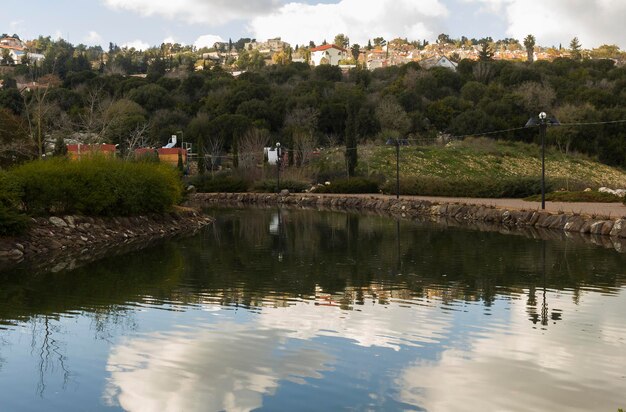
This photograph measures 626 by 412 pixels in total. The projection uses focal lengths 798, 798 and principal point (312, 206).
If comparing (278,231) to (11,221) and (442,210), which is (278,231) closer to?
(11,221)

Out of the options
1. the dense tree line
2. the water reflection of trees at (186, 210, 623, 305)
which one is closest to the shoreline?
the water reflection of trees at (186, 210, 623, 305)

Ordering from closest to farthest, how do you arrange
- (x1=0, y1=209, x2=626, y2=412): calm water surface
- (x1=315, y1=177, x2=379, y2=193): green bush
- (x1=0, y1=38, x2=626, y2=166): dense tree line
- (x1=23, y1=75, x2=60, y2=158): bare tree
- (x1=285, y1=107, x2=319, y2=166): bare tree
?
(x1=0, y1=209, x2=626, y2=412): calm water surface, (x1=23, y1=75, x2=60, y2=158): bare tree, (x1=315, y1=177, x2=379, y2=193): green bush, (x1=285, y1=107, x2=319, y2=166): bare tree, (x1=0, y1=38, x2=626, y2=166): dense tree line

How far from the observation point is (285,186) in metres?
50.9

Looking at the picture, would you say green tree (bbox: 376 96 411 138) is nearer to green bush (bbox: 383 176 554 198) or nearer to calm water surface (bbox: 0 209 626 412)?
green bush (bbox: 383 176 554 198)

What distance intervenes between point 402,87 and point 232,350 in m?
72.4

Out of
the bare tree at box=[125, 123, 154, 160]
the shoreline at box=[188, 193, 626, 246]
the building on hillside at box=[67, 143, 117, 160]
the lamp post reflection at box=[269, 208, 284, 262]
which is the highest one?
the bare tree at box=[125, 123, 154, 160]

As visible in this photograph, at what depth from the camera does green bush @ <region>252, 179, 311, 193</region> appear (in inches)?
2004

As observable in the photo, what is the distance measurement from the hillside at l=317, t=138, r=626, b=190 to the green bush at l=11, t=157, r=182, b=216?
2682 cm

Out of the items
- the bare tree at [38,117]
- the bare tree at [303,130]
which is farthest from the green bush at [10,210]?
the bare tree at [303,130]

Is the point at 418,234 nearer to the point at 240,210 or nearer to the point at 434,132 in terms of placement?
the point at 240,210

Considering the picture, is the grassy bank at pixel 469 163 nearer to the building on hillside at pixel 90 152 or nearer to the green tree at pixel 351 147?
the green tree at pixel 351 147

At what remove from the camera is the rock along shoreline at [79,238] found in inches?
700

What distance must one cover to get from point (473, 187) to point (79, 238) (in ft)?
80.1

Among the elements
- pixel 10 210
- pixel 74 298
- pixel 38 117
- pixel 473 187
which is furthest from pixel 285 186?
pixel 74 298
